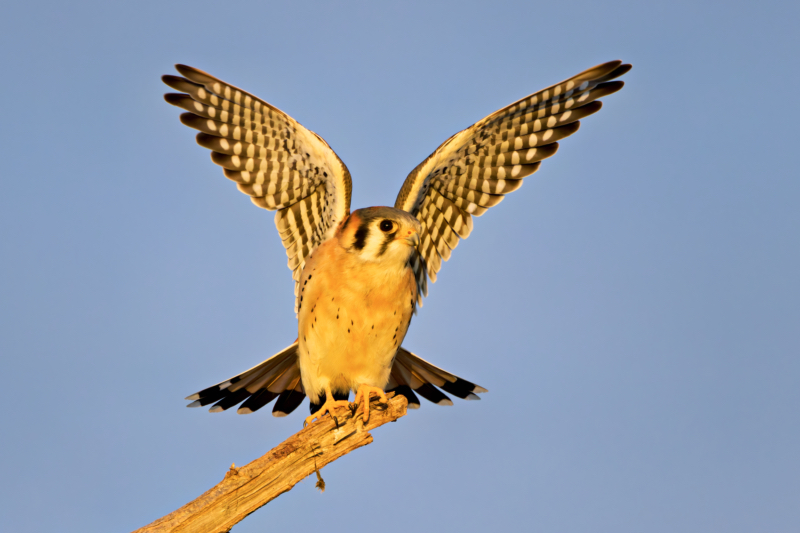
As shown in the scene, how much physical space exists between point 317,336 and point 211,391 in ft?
3.31

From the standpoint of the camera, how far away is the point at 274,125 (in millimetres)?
4703

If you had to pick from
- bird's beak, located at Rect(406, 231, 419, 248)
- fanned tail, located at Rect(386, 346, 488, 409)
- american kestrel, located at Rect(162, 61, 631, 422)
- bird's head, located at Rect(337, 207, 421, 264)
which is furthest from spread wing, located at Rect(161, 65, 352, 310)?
fanned tail, located at Rect(386, 346, 488, 409)

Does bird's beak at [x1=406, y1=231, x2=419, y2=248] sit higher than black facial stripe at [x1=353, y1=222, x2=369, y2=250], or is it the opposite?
black facial stripe at [x1=353, y1=222, x2=369, y2=250]

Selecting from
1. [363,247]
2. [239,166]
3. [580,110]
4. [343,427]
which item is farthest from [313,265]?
[580,110]

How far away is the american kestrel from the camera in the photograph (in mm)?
4180

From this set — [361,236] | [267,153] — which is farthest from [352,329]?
[267,153]

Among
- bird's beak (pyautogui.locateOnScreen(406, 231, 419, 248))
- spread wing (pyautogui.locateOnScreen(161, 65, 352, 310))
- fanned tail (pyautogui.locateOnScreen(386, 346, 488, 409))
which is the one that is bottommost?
→ fanned tail (pyautogui.locateOnScreen(386, 346, 488, 409))

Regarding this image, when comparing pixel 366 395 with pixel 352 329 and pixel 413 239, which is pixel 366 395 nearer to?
pixel 352 329

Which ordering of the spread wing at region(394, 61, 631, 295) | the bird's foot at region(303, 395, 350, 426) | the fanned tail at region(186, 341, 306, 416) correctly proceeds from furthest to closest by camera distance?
the spread wing at region(394, 61, 631, 295)
the fanned tail at region(186, 341, 306, 416)
the bird's foot at region(303, 395, 350, 426)

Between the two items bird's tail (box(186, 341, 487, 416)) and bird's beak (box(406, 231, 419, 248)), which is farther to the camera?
bird's tail (box(186, 341, 487, 416))

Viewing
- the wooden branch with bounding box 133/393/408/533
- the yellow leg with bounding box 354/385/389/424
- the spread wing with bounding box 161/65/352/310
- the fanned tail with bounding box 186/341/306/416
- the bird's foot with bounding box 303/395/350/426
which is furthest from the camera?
the fanned tail with bounding box 186/341/306/416

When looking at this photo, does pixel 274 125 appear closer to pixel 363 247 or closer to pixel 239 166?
pixel 239 166

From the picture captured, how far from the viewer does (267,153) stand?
4762mm

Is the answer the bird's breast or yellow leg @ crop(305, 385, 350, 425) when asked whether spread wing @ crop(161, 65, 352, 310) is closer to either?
the bird's breast
